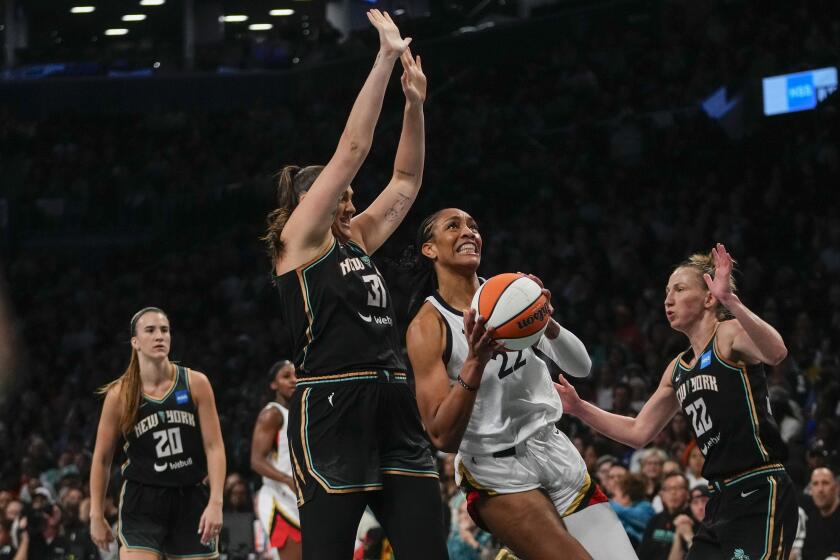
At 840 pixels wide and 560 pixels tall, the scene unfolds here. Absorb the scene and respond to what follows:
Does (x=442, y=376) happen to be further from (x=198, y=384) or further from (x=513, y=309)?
(x=198, y=384)

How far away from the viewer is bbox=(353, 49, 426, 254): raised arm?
5.22 m

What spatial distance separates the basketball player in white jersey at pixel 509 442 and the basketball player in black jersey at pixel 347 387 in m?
0.21

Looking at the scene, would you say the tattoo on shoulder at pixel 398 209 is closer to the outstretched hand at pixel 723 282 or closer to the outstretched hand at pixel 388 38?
the outstretched hand at pixel 388 38

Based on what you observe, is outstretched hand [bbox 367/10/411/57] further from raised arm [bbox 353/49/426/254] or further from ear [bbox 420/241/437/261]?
ear [bbox 420/241/437/261]

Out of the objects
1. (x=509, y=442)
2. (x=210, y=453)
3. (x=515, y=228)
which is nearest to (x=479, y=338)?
(x=509, y=442)

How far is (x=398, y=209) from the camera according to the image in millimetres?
5309

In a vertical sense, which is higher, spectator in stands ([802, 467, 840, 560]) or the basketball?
the basketball

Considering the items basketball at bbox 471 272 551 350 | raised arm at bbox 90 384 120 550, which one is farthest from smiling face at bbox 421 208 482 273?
raised arm at bbox 90 384 120 550

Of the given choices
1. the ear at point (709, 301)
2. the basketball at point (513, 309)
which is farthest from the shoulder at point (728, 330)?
the basketball at point (513, 309)

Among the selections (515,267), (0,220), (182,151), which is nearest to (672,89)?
(515,267)

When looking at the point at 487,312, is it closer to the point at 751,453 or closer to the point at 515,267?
the point at 751,453

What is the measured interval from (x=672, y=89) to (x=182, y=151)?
10.7 meters

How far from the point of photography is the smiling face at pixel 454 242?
525 cm

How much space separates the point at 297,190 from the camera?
4.96 m
